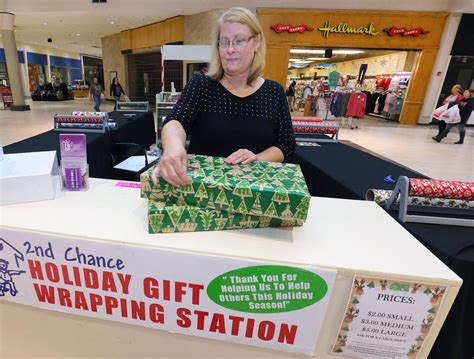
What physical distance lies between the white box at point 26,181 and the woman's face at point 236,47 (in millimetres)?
732

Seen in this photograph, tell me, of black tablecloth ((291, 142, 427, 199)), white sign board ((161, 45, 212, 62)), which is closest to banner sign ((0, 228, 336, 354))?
black tablecloth ((291, 142, 427, 199))

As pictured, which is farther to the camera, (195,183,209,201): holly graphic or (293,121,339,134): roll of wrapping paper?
(293,121,339,134): roll of wrapping paper

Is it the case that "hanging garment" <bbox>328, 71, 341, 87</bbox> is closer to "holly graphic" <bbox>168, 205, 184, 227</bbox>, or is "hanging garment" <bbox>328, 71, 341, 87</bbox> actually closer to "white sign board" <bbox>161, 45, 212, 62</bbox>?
"white sign board" <bbox>161, 45, 212, 62</bbox>

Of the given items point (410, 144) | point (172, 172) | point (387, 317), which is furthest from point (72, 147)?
point (410, 144)

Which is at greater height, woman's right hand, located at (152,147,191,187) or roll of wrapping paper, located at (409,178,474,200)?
woman's right hand, located at (152,147,191,187)

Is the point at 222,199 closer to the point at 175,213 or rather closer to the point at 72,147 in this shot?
the point at 175,213

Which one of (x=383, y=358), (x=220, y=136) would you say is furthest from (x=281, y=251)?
(x=220, y=136)

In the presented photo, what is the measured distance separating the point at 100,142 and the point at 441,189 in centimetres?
312

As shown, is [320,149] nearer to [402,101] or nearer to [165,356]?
[165,356]

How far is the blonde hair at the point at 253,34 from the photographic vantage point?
39.7 inches

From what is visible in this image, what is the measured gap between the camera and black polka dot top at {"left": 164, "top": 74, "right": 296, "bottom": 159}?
1165 mm

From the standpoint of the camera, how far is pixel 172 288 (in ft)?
2.41

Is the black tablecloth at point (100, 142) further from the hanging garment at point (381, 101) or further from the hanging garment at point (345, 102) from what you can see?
the hanging garment at point (381, 101)

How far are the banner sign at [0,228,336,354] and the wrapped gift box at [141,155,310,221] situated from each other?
0.13 m
